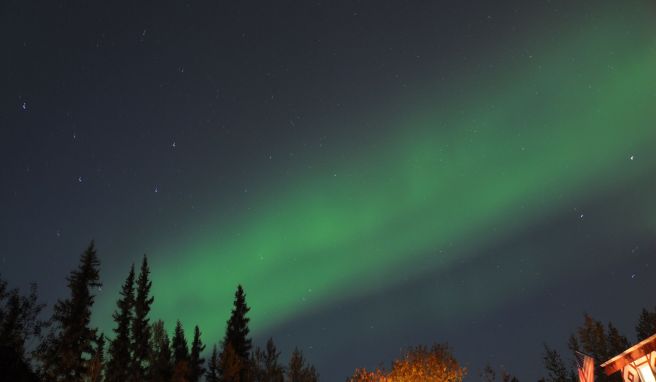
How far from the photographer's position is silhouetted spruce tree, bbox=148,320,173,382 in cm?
5137

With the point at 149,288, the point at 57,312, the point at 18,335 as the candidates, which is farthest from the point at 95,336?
the point at 149,288

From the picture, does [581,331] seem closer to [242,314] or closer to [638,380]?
[242,314]

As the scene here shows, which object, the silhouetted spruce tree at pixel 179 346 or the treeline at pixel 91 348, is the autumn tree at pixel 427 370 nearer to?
the treeline at pixel 91 348

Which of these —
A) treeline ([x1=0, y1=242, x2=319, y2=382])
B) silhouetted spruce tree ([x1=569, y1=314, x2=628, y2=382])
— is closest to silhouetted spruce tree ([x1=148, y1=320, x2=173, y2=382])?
treeline ([x1=0, y1=242, x2=319, y2=382])

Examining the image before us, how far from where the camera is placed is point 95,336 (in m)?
39.1

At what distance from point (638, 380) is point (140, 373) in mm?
42758

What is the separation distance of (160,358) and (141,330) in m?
8.17

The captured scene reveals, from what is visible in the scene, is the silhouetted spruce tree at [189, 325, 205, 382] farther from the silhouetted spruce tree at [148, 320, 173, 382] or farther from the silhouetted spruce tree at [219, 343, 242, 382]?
the silhouetted spruce tree at [219, 343, 242, 382]

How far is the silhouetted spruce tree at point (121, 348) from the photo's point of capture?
1802 inches

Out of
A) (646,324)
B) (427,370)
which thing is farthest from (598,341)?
(427,370)

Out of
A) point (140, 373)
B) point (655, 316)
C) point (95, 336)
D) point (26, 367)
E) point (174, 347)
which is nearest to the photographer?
point (26, 367)

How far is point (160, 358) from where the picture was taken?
55.3 metres

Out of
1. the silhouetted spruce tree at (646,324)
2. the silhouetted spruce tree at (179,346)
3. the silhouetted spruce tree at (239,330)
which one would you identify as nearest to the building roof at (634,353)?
the silhouetted spruce tree at (239,330)

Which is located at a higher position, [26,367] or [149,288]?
[149,288]
